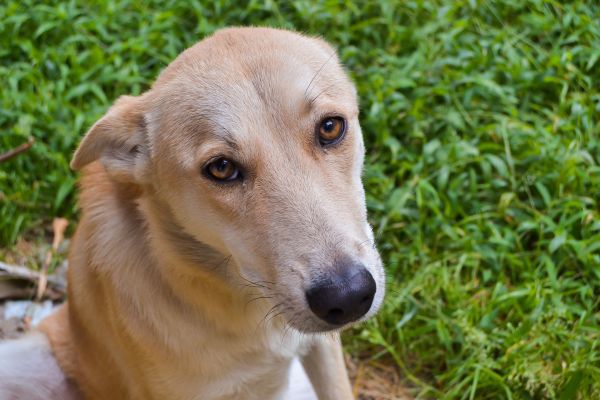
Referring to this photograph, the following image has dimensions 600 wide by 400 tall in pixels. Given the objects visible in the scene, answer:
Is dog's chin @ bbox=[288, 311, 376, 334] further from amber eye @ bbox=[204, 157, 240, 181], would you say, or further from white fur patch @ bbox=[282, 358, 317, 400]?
white fur patch @ bbox=[282, 358, 317, 400]

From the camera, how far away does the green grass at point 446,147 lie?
160 inches

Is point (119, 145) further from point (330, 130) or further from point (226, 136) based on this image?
point (330, 130)

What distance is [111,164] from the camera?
3.19 m

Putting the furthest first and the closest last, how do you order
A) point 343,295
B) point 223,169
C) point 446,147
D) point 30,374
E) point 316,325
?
1. point 446,147
2. point 30,374
3. point 223,169
4. point 316,325
5. point 343,295

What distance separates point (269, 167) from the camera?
2793 mm

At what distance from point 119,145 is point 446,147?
2.28m

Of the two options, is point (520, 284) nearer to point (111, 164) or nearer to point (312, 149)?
point (312, 149)

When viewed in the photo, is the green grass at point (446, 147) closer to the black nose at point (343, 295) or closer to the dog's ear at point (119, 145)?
the black nose at point (343, 295)

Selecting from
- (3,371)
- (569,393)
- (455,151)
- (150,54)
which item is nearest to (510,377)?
(569,393)

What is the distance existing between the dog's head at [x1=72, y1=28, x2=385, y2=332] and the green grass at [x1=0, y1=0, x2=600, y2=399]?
4.73 feet

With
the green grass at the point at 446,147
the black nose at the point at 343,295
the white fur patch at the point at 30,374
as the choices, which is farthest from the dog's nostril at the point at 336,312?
the white fur patch at the point at 30,374

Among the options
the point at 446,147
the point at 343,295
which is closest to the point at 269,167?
the point at 343,295

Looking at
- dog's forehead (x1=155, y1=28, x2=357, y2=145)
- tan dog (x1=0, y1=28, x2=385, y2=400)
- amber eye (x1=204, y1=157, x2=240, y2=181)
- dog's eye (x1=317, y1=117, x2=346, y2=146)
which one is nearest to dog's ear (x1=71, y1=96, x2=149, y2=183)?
tan dog (x1=0, y1=28, x2=385, y2=400)

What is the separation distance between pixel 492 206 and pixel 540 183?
302mm
